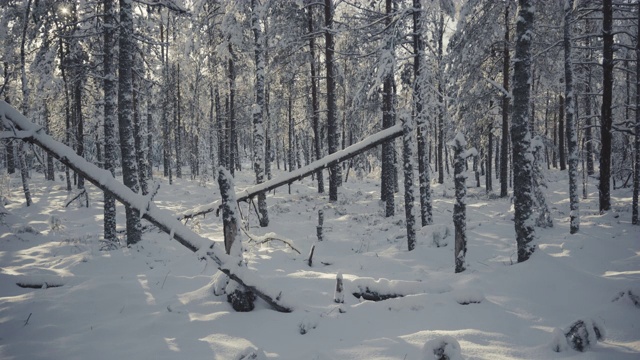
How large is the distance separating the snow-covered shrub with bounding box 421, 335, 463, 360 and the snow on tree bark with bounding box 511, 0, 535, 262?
3918mm

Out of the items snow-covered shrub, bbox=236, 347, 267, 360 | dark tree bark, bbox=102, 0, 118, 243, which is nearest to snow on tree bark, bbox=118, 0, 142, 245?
dark tree bark, bbox=102, 0, 118, 243

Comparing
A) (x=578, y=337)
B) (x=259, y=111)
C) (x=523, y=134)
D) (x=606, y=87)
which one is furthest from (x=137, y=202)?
(x=606, y=87)

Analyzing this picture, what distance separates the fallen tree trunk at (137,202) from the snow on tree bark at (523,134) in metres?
4.82

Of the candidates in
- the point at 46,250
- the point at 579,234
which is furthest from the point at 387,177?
the point at 46,250

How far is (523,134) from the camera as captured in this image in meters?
6.42

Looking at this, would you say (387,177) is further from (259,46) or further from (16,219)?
(16,219)

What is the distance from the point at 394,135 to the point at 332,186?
44.2 feet

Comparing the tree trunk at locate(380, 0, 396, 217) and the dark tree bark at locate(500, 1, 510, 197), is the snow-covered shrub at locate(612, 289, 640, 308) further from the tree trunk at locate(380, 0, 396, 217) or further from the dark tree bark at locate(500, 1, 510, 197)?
the dark tree bark at locate(500, 1, 510, 197)

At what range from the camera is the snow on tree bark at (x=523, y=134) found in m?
6.34

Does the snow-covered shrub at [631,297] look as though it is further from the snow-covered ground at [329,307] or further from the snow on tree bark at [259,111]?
the snow on tree bark at [259,111]

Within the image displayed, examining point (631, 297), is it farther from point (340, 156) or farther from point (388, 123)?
point (388, 123)

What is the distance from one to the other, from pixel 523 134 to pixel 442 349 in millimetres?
4763

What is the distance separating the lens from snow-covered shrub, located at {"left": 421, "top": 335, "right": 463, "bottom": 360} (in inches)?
135

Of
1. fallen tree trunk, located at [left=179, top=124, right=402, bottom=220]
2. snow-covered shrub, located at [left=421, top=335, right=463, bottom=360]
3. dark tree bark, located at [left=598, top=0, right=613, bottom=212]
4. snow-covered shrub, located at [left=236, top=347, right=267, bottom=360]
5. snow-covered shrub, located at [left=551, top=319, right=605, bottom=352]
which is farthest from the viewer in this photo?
dark tree bark, located at [left=598, top=0, right=613, bottom=212]
